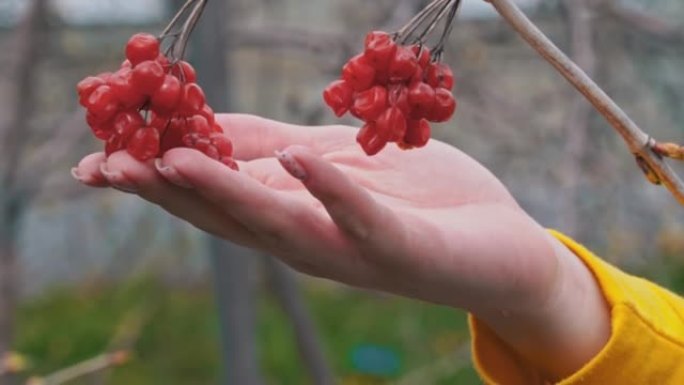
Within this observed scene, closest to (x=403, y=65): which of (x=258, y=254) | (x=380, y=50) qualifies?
(x=380, y=50)

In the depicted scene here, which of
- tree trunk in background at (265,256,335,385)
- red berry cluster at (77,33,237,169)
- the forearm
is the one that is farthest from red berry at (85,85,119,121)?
tree trunk in background at (265,256,335,385)

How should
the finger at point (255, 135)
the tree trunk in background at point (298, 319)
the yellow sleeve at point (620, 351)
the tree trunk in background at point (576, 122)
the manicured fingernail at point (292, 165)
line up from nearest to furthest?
the manicured fingernail at point (292, 165) < the finger at point (255, 135) < the yellow sleeve at point (620, 351) < the tree trunk in background at point (576, 122) < the tree trunk in background at point (298, 319)

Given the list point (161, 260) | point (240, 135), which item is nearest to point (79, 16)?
point (161, 260)

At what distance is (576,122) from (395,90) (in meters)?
1.00

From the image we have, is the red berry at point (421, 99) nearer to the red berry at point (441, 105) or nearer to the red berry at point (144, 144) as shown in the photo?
the red berry at point (441, 105)

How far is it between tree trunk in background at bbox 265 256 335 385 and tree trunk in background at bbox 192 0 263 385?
0.35 ft

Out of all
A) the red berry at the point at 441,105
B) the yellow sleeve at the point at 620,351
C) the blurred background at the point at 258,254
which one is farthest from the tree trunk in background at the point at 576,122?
the red berry at the point at 441,105

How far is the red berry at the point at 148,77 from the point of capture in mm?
655

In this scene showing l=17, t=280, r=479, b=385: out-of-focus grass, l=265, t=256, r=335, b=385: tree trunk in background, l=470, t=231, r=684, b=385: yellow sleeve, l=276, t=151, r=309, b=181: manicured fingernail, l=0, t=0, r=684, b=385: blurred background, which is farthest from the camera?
l=17, t=280, r=479, b=385: out-of-focus grass

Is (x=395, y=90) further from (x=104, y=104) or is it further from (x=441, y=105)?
(x=104, y=104)

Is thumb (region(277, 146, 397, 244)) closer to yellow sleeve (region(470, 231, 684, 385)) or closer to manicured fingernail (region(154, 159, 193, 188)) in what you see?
manicured fingernail (region(154, 159, 193, 188))

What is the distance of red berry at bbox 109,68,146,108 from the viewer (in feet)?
2.17

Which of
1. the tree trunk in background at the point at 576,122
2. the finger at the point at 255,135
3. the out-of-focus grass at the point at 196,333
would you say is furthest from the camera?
the out-of-focus grass at the point at 196,333

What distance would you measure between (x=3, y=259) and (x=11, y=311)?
0.22 ft
